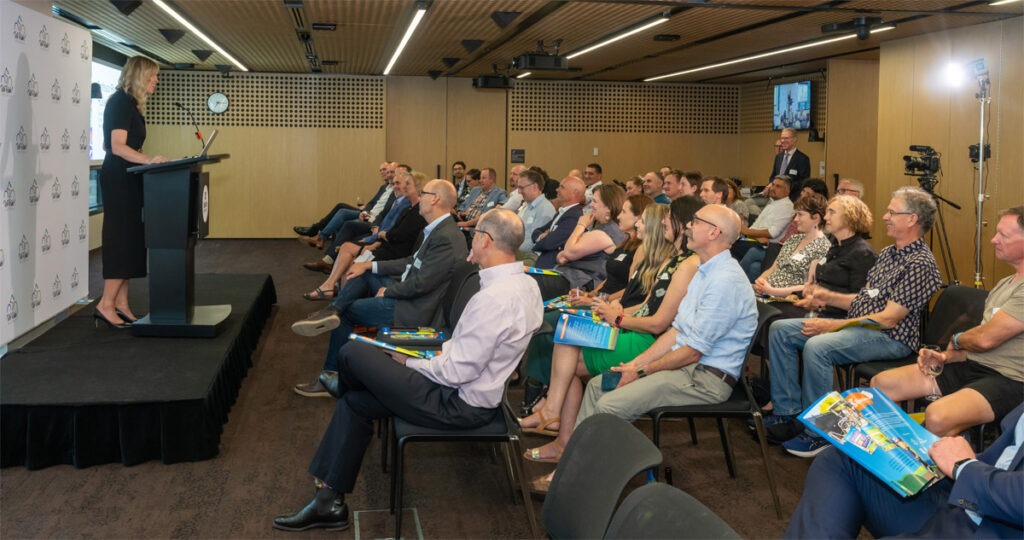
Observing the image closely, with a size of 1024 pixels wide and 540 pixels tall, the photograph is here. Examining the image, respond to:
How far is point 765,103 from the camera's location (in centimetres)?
1661

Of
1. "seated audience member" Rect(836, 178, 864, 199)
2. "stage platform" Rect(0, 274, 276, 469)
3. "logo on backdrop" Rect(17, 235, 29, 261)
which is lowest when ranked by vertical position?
"stage platform" Rect(0, 274, 276, 469)

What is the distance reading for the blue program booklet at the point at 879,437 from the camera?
2434 mm

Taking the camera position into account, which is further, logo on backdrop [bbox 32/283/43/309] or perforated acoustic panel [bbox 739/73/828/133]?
perforated acoustic panel [bbox 739/73/828/133]

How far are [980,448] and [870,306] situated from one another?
3.27 ft

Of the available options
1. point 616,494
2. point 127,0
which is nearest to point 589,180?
point 127,0

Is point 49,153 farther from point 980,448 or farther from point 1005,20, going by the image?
point 1005,20

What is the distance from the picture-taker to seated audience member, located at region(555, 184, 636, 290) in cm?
580

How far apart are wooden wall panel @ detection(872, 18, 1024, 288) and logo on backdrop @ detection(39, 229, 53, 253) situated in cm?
825

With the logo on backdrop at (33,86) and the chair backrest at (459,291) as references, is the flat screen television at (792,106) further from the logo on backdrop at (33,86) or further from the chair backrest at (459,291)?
the logo on backdrop at (33,86)

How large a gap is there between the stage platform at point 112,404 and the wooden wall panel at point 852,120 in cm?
1107

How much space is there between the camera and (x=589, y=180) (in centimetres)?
1152

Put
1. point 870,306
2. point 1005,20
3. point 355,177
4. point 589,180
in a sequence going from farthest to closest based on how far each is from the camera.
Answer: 1. point 355,177
2. point 589,180
3. point 1005,20
4. point 870,306

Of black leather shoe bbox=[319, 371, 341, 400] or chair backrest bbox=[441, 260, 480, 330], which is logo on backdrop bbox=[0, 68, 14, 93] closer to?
black leather shoe bbox=[319, 371, 341, 400]

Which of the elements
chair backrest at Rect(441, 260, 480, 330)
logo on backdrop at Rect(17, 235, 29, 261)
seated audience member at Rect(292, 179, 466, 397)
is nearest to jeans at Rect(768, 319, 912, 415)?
chair backrest at Rect(441, 260, 480, 330)
